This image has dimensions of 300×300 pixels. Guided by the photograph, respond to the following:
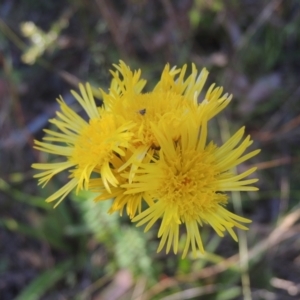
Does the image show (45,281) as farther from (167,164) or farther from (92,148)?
(167,164)

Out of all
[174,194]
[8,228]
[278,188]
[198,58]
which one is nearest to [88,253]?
[8,228]

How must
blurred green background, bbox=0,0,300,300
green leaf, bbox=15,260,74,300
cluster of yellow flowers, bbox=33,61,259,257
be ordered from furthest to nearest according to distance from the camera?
green leaf, bbox=15,260,74,300 < blurred green background, bbox=0,0,300,300 < cluster of yellow flowers, bbox=33,61,259,257

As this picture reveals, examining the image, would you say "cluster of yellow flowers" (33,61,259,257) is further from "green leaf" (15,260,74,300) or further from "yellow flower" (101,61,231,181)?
"green leaf" (15,260,74,300)

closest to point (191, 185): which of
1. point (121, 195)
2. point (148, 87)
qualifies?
point (121, 195)

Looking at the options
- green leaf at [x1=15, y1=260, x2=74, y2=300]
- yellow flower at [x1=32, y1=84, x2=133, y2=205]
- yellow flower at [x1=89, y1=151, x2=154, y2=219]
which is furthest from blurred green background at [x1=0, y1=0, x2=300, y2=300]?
yellow flower at [x1=89, y1=151, x2=154, y2=219]

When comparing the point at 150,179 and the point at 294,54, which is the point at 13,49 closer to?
A: the point at 294,54
